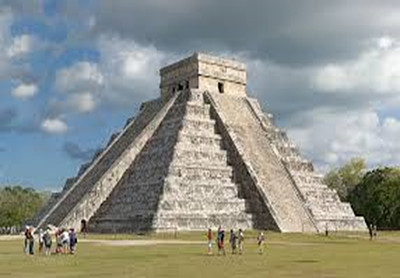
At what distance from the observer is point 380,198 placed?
68.1 meters

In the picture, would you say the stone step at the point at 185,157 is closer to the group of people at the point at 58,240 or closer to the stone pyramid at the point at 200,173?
the stone pyramid at the point at 200,173

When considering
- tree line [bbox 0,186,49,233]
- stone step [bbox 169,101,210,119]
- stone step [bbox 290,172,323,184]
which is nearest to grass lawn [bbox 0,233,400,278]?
stone step [bbox 290,172,323,184]

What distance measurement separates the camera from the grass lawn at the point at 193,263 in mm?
18641

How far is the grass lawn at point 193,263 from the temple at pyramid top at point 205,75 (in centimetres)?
2397

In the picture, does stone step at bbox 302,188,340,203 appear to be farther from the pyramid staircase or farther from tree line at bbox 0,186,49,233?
tree line at bbox 0,186,49,233

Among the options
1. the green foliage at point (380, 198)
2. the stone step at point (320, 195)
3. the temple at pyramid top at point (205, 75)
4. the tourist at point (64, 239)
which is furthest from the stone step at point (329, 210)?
the tourist at point (64, 239)

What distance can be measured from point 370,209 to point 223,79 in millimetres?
25389

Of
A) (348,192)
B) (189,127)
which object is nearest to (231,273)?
(189,127)

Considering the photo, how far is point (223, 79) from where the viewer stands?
178ft

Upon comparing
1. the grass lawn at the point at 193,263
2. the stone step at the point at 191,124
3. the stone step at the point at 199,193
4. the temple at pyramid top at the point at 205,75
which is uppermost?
the temple at pyramid top at the point at 205,75

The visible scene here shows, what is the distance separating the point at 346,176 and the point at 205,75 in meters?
37.0

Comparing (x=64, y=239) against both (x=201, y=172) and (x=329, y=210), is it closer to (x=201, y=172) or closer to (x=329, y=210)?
(x=201, y=172)

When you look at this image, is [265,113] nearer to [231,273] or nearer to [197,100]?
[197,100]

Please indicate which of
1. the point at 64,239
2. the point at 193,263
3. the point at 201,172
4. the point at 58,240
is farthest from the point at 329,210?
the point at 193,263
